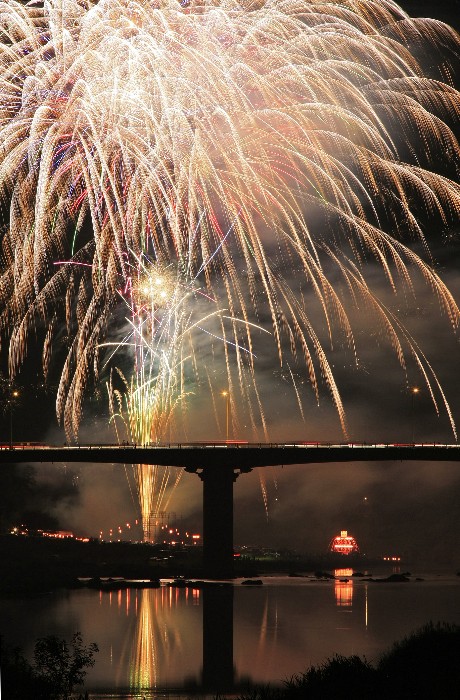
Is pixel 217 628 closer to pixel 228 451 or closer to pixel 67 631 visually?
pixel 67 631

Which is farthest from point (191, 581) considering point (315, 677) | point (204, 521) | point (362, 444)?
point (315, 677)

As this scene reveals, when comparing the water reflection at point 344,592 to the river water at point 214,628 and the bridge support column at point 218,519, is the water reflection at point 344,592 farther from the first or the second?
the bridge support column at point 218,519

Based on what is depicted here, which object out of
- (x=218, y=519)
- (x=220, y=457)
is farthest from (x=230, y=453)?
(x=218, y=519)

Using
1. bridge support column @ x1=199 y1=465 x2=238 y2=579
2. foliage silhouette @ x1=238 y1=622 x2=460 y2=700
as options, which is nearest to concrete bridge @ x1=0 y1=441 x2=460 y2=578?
bridge support column @ x1=199 y1=465 x2=238 y2=579

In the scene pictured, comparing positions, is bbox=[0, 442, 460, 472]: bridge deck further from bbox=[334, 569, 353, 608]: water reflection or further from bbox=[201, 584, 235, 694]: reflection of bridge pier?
bbox=[201, 584, 235, 694]: reflection of bridge pier

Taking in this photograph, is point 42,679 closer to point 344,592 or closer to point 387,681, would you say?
point 387,681

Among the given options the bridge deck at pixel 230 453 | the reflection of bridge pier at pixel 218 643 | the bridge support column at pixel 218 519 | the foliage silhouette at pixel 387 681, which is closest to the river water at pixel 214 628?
the reflection of bridge pier at pixel 218 643
